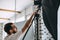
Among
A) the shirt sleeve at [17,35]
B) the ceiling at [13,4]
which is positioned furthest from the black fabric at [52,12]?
the ceiling at [13,4]

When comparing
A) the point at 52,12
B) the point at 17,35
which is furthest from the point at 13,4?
the point at 52,12

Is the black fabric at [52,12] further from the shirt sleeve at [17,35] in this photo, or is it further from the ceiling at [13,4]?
the ceiling at [13,4]

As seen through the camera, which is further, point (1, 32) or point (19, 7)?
point (19, 7)

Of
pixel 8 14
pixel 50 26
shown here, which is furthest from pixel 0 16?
pixel 50 26

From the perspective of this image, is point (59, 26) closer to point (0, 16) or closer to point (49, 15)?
point (49, 15)

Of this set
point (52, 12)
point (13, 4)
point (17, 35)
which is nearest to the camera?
point (52, 12)

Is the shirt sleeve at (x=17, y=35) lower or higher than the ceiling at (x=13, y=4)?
lower

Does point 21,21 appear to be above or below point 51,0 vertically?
below

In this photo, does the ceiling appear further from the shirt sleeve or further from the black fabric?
the black fabric

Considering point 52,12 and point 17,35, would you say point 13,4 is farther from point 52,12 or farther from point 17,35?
point 52,12

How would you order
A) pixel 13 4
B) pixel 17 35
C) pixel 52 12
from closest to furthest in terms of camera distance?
pixel 52 12 < pixel 17 35 < pixel 13 4

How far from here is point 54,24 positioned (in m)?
0.67

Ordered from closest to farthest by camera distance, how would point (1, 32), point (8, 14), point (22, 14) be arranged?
point (1, 32) → point (22, 14) → point (8, 14)

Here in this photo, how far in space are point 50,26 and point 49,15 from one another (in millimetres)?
69
